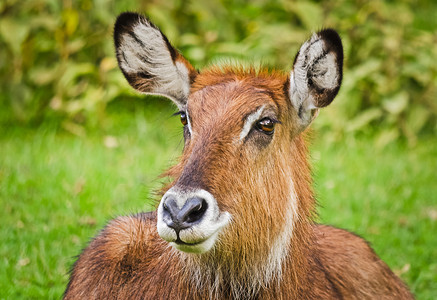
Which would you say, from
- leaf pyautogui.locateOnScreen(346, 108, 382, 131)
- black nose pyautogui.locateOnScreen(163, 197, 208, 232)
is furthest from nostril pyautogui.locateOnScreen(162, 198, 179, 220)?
leaf pyautogui.locateOnScreen(346, 108, 382, 131)

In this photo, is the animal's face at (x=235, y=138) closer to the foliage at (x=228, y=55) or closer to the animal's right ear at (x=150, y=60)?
the animal's right ear at (x=150, y=60)

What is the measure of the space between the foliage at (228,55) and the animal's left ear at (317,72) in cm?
547

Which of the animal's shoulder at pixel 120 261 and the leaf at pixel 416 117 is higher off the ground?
the leaf at pixel 416 117

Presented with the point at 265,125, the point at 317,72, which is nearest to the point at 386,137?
the point at 317,72

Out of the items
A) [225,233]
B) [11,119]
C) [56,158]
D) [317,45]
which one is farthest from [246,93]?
[11,119]

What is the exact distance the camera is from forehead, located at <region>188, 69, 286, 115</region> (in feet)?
11.6

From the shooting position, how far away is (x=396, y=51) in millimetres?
9492

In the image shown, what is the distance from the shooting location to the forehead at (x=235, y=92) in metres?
3.53

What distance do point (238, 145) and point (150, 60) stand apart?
966 mm

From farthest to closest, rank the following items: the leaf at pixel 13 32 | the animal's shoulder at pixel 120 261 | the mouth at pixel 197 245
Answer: the leaf at pixel 13 32, the animal's shoulder at pixel 120 261, the mouth at pixel 197 245

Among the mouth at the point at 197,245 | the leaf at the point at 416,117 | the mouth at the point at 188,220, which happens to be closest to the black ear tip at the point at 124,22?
the mouth at the point at 188,220

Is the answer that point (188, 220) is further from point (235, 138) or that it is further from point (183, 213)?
point (235, 138)

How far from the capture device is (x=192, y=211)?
2996 mm

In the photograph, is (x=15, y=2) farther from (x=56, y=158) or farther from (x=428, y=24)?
(x=428, y=24)
